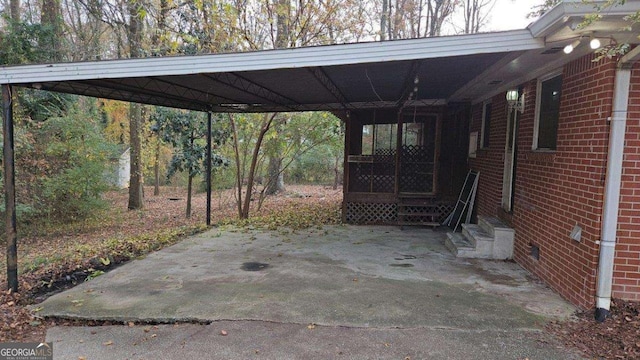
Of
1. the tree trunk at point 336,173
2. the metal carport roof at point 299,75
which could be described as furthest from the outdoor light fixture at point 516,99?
the tree trunk at point 336,173

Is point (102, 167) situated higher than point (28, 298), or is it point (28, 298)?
point (102, 167)

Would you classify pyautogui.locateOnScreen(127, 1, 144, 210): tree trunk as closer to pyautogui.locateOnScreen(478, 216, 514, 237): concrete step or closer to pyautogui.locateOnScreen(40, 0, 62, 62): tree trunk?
pyautogui.locateOnScreen(40, 0, 62, 62): tree trunk

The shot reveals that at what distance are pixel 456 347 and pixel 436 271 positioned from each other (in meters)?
1.96

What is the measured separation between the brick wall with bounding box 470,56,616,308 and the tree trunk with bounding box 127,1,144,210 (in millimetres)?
11043

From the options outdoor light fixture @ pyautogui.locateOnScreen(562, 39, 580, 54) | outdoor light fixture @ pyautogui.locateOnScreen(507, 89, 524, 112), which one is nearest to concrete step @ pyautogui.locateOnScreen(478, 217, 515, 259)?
outdoor light fixture @ pyautogui.locateOnScreen(507, 89, 524, 112)

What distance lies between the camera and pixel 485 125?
6781 millimetres

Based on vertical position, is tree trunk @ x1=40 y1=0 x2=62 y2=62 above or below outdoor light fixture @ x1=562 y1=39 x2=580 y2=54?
above

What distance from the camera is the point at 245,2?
9.21 m

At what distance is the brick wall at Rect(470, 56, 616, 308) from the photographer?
3.19 metres

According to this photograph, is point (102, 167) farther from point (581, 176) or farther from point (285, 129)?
point (581, 176)

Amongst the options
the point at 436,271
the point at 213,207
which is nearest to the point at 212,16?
the point at 213,207

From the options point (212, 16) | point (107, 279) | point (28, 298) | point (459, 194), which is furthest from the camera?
point (212, 16)

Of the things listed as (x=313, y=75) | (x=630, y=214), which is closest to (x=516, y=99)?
(x=630, y=214)

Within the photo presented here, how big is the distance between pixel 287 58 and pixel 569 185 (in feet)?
10.2
